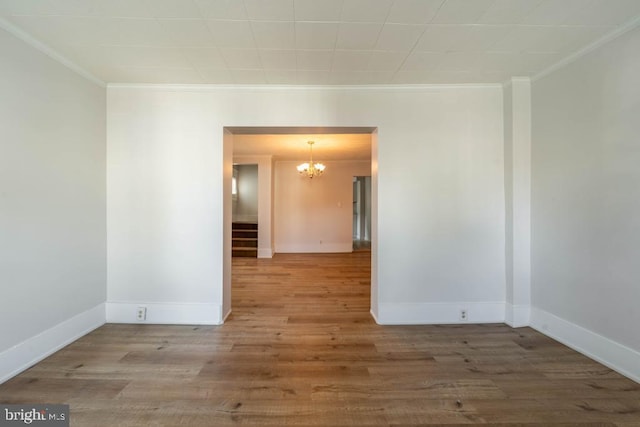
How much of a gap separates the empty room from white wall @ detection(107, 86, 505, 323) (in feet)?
0.07

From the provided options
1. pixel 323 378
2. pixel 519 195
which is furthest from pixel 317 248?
pixel 323 378

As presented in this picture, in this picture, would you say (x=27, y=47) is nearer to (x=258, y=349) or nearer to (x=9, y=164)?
(x=9, y=164)

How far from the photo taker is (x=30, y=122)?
81.4 inches

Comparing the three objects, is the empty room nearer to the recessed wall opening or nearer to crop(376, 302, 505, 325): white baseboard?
crop(376, 302, 505, 325): white baseboard

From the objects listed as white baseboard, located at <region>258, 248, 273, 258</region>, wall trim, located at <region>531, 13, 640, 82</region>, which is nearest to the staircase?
white baseboard, located at <region>258, 248, 273, 258</region>

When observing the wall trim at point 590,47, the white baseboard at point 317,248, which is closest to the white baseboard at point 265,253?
the white baseboard at point 317,248

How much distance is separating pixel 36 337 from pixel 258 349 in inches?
66.8

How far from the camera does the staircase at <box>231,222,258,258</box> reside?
710 centimetres

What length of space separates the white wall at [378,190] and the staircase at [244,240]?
4.18 m

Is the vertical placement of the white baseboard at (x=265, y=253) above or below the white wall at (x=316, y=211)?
below

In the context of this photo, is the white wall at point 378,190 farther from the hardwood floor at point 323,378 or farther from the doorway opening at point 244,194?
the doorway opening at point 244,194

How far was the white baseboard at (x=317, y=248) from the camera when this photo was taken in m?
7.62

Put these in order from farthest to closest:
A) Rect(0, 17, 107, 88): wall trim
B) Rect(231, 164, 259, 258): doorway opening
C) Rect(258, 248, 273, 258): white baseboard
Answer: Rect(231, 164, 259, 258): doorway opening, Rect(258, 248, 273, 258): white baseboard, Rect(0, 17, 107, 88): wall trim

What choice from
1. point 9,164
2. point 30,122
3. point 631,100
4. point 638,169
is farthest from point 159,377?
point 631,100
